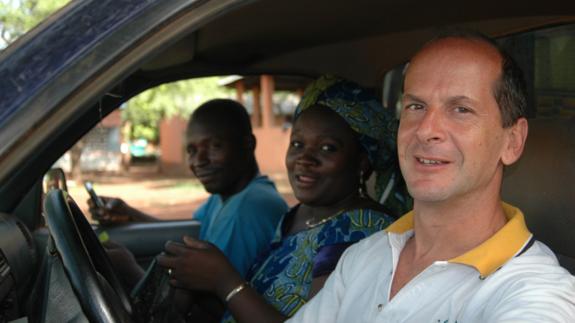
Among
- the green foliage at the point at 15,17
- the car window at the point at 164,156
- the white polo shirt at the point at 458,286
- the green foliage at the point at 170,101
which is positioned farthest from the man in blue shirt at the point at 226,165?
the green foliage at the point at 170,101

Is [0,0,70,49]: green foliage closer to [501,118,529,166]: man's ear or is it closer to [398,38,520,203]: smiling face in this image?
[398,38,520,203]: smiling face

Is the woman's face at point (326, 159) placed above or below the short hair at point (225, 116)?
below

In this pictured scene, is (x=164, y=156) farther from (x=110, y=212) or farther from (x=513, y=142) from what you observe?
(x=513, y=142)

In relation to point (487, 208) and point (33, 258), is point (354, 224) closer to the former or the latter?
point (487, 208)

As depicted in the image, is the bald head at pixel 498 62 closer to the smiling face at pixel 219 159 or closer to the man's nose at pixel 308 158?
the man's nose at pixel 308 158

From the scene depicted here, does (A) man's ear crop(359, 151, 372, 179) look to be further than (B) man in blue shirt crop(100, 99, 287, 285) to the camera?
No

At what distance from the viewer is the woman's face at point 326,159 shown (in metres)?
2.30

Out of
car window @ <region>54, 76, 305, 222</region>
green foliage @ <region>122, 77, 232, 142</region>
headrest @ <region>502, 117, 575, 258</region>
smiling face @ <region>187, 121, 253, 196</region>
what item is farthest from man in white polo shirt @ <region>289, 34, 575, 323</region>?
green foliage @ <region>122, 77, 232, 142</region>

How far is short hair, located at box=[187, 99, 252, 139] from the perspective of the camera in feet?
10.3

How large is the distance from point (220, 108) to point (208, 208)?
64 centimetres

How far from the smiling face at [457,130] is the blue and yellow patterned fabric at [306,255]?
24.4 inches

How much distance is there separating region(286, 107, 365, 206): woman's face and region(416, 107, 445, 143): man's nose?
0.82m

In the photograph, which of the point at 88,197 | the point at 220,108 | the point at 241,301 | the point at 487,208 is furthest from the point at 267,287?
the point at 88,197

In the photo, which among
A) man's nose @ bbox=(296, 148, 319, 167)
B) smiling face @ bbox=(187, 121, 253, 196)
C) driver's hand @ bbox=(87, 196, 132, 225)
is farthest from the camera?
driver's hand @ bbox=(87, 196, 132, 225)
